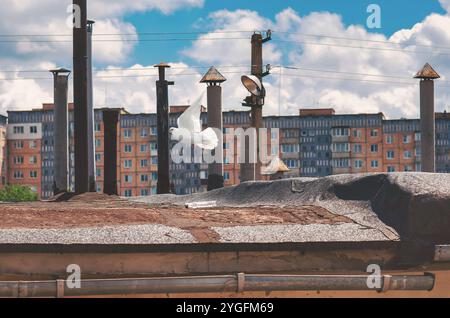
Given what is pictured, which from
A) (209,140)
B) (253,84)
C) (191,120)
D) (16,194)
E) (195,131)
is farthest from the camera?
(16,194)

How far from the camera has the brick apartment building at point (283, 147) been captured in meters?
106

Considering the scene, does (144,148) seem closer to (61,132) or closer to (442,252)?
(61,132)

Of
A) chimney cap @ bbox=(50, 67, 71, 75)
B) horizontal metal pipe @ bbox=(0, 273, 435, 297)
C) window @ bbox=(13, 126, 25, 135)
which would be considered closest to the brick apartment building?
window @ bbox=(13, 126, 25, 135)

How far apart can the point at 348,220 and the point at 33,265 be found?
4.31 meters

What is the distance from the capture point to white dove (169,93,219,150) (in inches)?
1037

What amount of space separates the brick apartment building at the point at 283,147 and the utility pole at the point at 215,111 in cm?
7816

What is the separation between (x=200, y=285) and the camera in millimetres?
8789

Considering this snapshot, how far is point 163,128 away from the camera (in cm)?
2761

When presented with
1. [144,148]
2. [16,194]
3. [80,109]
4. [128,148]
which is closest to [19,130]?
[128,148]

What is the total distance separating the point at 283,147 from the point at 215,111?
3210 inches

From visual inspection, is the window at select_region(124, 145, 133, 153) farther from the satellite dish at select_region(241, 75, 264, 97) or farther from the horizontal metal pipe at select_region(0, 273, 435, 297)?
the horizontal metal pipe at select_region(0, 273, 435, 297)

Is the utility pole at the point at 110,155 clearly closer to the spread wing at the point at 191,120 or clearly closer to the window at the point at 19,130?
the spread wing at the point at 191,120
